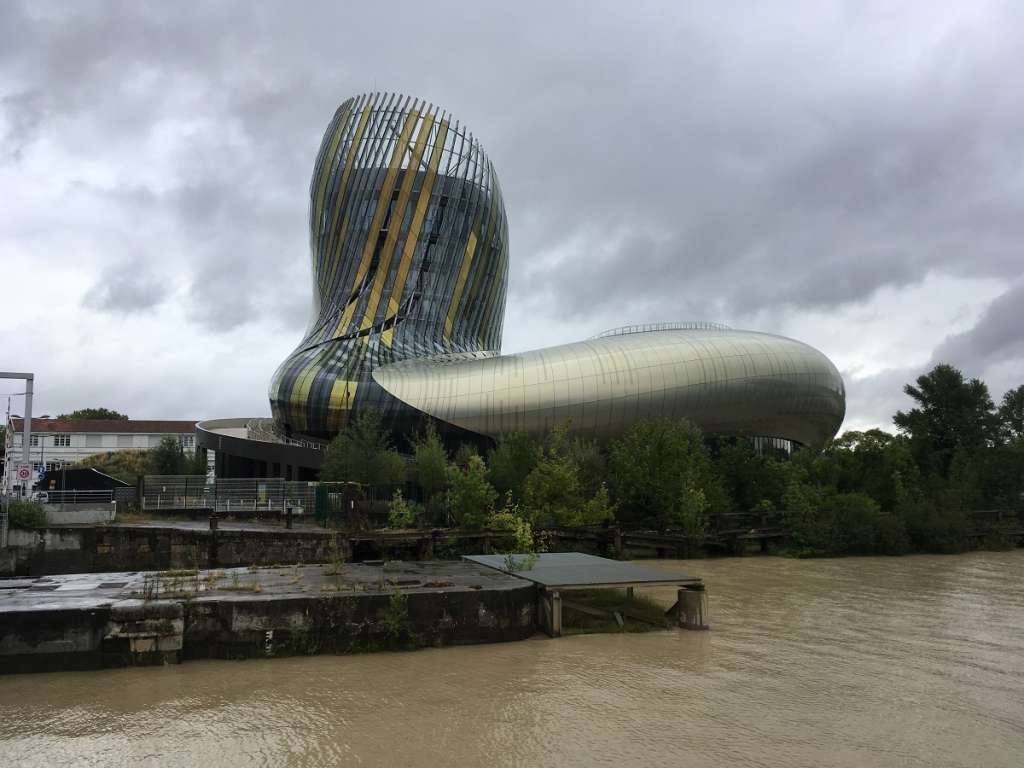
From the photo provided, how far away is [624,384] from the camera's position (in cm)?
4022

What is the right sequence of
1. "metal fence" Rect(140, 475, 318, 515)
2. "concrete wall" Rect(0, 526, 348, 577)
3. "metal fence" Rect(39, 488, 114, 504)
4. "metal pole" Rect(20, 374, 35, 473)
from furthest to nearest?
"metal fence" Rect(39, 488, 114, 504) → "metal fence" Rect(140, 475, 318, 515) → "metal pole" Rect(20, 374, 35, 473) → "concrete wall" Rect(0, 526, 348, 577)

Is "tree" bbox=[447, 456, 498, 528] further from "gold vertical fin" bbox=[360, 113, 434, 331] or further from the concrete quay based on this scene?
"gold vertical fin" bbox=[360, 113, 434, 331]

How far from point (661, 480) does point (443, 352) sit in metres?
22.4

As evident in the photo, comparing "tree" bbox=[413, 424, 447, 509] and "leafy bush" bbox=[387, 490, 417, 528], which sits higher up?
"tree" bbox=[413, 424, 447, 509]

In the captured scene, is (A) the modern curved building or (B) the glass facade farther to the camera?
(B) the glass facade

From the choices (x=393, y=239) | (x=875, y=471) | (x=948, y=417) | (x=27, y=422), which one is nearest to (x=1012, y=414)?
(x=948, y=417)

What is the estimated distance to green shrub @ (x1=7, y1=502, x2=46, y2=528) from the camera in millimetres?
22000

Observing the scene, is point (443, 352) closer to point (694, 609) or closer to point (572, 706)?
point (694, 609)

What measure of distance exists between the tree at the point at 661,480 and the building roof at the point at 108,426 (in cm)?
5405

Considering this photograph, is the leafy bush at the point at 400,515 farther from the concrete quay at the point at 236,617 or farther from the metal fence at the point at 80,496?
the concrete quay at the point at 236,617

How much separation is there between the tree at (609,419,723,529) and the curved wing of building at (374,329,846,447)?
225 inches

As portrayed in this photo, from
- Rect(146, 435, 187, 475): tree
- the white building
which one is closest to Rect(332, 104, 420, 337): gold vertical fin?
Rect(146, 435, 187, 475): tree

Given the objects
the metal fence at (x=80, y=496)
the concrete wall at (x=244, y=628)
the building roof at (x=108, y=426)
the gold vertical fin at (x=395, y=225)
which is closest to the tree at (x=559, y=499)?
the concrete wall at (x=244, y=628)

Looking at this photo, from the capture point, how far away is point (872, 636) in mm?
14938
